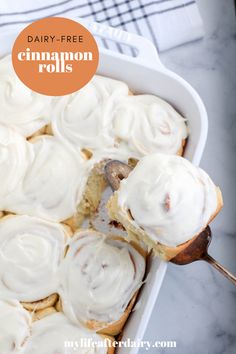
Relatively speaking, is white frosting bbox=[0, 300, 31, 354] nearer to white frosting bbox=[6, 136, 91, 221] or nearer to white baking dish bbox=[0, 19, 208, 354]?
white frosting bbox=[6, 136, 91, 221]

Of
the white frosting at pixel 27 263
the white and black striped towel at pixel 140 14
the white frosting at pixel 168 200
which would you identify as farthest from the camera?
the white and black striped towel at pixel 140 14

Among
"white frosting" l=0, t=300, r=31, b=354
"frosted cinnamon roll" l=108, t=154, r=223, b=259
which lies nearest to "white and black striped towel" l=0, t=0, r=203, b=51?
"frosted cinnamon roll" l=108, t=154, r=223, b=259

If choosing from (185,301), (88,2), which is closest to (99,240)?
(185,301)

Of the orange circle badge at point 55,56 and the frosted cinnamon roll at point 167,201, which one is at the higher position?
the orange circle badge at point 55,56

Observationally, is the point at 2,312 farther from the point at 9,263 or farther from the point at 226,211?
the point at 226,211

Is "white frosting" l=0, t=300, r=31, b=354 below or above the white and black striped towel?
below

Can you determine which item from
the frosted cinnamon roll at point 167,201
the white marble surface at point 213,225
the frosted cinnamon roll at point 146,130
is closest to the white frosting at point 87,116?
the frosted cinnamon roll at point 146,130

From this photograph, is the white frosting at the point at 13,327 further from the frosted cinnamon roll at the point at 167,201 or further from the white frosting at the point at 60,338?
the frosted cinnamon roll at the point at 167,201
